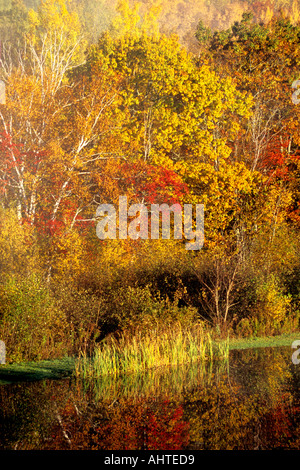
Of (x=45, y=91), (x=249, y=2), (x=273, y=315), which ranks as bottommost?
(x=273, y=315)

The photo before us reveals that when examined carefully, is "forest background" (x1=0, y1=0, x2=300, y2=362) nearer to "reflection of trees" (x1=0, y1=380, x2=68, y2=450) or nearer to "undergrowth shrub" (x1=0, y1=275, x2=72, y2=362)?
"undergrowth shrub" (x1=0, y1=275, x2=72, y2=362)

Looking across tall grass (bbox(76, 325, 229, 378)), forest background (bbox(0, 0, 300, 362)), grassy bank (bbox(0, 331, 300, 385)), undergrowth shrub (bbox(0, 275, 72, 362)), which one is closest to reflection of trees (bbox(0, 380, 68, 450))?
grassy bank (bbox(0, 331, 300, 385))

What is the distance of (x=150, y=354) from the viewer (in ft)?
48.6

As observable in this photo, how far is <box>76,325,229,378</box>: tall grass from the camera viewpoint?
14.2m

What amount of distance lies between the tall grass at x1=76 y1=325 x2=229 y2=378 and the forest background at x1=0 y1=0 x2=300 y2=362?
896 millimetres

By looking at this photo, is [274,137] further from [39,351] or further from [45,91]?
[39,351]

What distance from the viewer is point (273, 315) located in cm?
2125

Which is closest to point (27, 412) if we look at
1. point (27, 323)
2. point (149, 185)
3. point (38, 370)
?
point (38, 370)

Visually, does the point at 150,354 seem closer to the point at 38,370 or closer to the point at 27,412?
the point at 38,370

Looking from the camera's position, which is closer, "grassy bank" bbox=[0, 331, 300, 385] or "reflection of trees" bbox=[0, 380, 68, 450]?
"reflection of trees" bbox=[0, 380, 68, 450]

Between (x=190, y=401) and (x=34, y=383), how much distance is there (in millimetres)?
3623

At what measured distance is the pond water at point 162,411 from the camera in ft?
29.4
